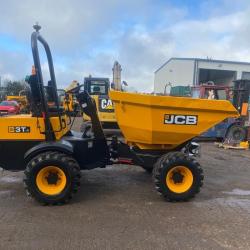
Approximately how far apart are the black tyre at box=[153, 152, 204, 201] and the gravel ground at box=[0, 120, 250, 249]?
148 millimetres

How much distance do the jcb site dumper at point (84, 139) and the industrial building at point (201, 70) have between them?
27721 millimetres

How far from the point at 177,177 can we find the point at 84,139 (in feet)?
5.05

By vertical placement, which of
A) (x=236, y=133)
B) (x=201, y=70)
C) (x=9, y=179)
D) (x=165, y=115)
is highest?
(x=201, y=70)

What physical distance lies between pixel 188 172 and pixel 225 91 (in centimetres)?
771

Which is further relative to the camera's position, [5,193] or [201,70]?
[201,70]

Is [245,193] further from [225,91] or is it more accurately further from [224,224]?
[225,91]

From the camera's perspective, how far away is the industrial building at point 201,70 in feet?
119

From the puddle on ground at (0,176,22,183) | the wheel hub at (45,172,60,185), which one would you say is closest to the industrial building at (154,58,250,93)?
the puddle on ground at (0,176,22,183)

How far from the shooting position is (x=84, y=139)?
5477mm

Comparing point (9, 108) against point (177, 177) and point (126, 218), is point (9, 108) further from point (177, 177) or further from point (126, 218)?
point (126, 218)

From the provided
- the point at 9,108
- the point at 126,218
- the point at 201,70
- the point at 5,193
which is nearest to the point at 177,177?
the point at 126,218

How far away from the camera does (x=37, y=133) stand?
516 centimetres

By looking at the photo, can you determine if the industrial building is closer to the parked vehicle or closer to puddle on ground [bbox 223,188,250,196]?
the parked vehicle

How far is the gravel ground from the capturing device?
380 centimetres
